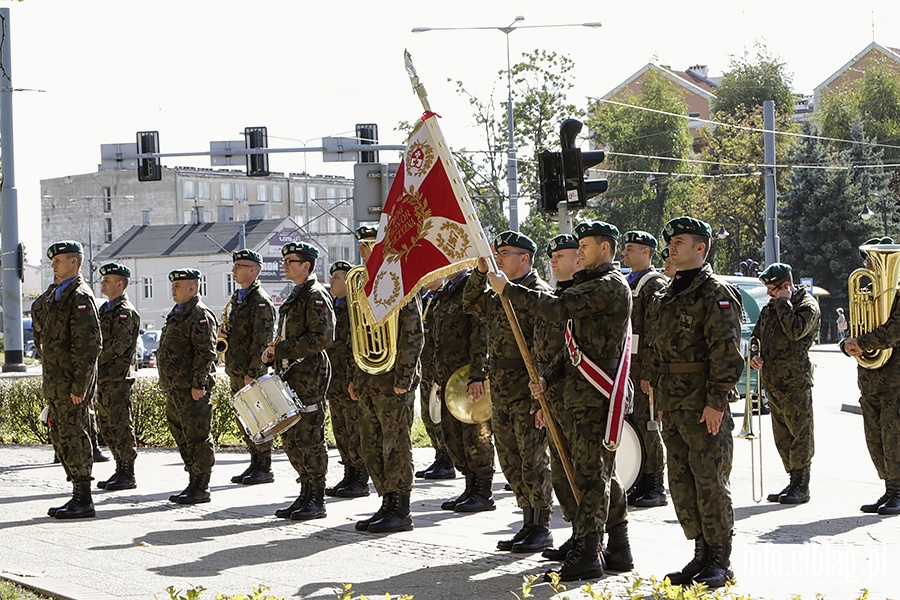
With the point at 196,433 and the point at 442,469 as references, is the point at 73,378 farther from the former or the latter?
the point at 442,469

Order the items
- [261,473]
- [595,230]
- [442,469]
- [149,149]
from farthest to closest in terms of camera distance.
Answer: [149,149]
[261,473]
[442,469]
[595,230]

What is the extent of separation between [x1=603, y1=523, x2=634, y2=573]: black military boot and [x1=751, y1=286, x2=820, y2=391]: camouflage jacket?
379 centimetres

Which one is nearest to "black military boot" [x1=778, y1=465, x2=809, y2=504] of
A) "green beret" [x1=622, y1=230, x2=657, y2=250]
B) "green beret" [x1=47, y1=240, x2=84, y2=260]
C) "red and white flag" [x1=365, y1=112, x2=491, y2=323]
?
"green beret" [x1=622, y1=230, x2=657, y2=250]

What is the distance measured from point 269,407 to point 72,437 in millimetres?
2066

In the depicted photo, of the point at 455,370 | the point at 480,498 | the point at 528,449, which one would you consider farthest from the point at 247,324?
the point at 528,449

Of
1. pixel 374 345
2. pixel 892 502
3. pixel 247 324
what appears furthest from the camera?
pixel 247 324

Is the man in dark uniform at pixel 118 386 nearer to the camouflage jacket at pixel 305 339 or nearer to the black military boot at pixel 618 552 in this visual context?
the camouflage jacket at pixel 305 339

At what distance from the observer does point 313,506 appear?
36.4 feet

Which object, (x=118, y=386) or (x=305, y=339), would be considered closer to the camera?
(x=305, y=339)

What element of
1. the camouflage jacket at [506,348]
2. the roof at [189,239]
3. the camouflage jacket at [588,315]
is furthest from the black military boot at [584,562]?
the roof at [189,239]

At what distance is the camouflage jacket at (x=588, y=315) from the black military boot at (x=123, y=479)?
661 centimetres

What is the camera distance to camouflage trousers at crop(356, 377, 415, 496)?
10164 millimetres

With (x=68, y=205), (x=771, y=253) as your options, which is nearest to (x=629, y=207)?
(x=771, y=253)

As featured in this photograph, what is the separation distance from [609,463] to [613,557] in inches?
26.7
